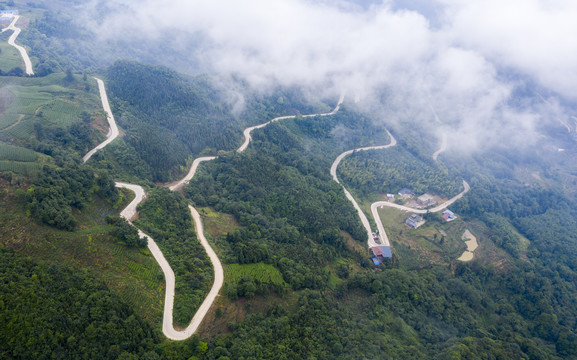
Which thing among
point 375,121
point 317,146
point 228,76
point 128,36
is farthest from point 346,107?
point 128,36

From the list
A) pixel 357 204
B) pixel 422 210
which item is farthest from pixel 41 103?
pixel 422 210

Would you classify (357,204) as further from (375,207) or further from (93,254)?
(93,254)

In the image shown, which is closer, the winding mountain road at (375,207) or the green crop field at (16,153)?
the green crop field at (16,153)

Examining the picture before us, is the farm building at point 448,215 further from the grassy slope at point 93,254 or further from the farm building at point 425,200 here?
the grassy slope at point 93,254

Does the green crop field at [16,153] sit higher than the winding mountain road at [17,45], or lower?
higher

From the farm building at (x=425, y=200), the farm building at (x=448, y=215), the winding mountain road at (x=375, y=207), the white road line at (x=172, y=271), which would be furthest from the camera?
the farm building at (x=425, y=200)

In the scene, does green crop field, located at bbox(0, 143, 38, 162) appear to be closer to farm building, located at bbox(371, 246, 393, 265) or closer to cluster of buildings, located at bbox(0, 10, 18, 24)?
farm building, located at bbox(371, 246, 393, 265)

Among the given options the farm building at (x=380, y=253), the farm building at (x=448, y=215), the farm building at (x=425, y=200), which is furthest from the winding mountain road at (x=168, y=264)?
the farm building at (x=448, y=215)
